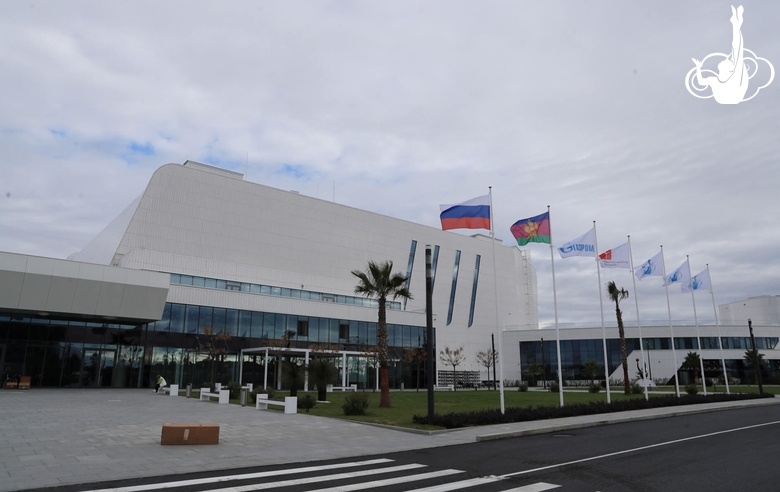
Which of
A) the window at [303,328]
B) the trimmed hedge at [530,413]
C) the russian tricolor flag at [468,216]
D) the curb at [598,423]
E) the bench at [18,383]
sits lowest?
the curb at [598,423]

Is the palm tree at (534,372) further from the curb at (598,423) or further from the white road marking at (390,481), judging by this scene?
the white road marking at (390,481)

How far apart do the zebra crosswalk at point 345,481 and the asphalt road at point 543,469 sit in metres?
0.02

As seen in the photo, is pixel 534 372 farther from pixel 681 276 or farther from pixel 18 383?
pixel 18 383

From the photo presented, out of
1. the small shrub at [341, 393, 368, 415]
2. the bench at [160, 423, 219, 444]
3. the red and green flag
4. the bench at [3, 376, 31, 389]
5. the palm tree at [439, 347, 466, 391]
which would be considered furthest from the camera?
the palm tree at [439, 347, 466, 391]

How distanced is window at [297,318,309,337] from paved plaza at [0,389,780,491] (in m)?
26.2

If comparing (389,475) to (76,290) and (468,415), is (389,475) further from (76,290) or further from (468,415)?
(76,290)

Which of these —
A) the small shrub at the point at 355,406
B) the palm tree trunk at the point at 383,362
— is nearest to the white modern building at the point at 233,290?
the palm tree trunk at the point at 383,362

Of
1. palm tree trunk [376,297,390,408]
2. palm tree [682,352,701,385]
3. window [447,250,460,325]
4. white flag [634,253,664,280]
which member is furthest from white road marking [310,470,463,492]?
palm tree [682,352,701,385]

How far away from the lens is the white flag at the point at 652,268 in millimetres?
35562

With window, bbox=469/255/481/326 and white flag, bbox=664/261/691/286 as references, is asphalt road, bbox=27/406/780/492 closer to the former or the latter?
white flag, bbox=664/261/691/286

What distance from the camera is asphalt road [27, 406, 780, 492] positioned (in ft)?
31.9

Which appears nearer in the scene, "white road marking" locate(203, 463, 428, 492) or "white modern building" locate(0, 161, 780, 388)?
"white road marking" locate(203, 463, 428, 492)

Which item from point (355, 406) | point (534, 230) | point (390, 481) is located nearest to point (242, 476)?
point (390, 481)

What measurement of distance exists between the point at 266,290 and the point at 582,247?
33957mm
